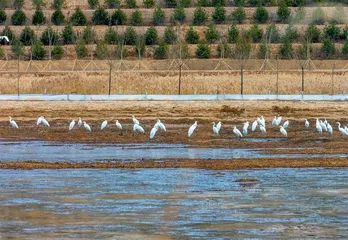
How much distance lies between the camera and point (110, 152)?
32344 mm

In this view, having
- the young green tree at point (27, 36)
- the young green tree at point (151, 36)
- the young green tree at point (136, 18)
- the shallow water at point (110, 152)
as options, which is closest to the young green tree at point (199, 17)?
the young green tree at point (136, 18)

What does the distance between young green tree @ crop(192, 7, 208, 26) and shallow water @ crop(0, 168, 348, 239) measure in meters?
67.3

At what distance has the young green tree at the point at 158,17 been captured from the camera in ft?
311

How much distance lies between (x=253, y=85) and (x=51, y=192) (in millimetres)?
46207

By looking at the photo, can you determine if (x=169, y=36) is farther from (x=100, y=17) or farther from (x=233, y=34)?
(x=100, y=17)

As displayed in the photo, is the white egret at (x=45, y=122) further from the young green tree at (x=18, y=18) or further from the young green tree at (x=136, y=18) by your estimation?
the young green tree at (x=18, y=18)

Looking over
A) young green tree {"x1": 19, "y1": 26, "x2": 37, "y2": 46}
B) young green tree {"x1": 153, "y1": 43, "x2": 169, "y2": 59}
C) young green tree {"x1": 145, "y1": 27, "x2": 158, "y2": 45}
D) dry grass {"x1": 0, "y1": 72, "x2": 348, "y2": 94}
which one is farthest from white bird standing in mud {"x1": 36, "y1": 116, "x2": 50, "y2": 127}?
young green tree {"x1": 145, "y1": 27, "x2": 158, "y2": 45}

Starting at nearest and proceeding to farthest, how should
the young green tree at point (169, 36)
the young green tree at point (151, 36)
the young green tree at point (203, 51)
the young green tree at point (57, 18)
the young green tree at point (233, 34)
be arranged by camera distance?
the young green tree at point (203, 51) → the young green tree at point (233, 34) → the young green tree at point (169, 36) → the young green tree at point (151, 36) → the young green tree at point (57, 18)

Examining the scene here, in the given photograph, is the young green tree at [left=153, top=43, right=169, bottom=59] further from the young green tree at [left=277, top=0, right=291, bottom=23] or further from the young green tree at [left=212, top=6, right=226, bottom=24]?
the young green tree at [left=277, top=0, right=291, bottom=23]

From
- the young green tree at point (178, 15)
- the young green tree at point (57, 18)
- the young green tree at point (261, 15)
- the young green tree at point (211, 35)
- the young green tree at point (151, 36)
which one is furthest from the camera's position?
the young green tree at point (57, 18)

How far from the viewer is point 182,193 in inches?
888

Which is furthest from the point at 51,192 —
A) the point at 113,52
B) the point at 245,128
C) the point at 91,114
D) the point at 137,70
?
the point at 113,52

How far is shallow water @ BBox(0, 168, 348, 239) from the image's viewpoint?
58.2 feet

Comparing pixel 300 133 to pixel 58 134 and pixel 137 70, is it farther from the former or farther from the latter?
pixel 137 70
